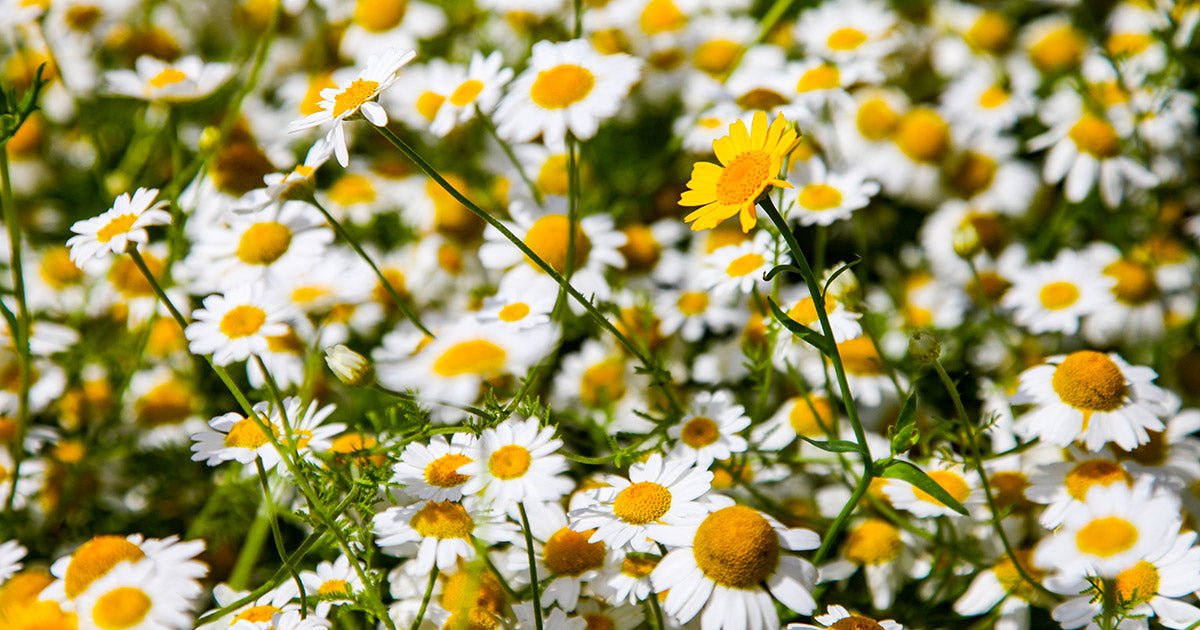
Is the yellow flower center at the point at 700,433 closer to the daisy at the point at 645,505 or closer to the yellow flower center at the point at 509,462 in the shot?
the daisy at the point at 645,505

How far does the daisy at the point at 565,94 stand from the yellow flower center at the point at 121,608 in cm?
74

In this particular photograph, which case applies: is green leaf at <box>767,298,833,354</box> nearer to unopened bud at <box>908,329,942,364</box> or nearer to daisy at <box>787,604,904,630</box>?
unopened bud at <box>908,329,942,364</box>

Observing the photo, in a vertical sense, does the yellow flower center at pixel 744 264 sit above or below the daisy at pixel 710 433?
above

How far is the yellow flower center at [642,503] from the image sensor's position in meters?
0.98

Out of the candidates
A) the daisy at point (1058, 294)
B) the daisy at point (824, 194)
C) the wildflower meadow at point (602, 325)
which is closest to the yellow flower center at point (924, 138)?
the wildflower meadow at point (602, 325)

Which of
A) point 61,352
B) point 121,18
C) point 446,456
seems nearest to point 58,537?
point 61,352

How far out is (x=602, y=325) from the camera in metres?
1.05

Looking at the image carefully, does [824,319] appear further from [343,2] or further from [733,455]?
[343,2]

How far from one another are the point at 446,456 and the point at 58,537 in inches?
30.8

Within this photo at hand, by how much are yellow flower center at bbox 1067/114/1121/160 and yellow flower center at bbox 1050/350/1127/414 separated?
0.71m

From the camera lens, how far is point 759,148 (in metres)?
0.91

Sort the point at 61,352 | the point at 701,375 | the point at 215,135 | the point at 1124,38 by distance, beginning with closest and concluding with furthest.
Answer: the point at 215,135 < the point at 701,375 < the point at 61,352 < the point at 1124,38

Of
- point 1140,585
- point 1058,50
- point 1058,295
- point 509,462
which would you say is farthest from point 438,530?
point 1058,50

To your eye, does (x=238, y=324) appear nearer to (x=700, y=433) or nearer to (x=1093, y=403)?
(x=700, y=433)
